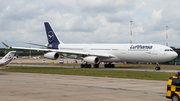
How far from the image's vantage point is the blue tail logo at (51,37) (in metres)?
61.0

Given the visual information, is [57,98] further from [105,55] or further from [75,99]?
[105,55]

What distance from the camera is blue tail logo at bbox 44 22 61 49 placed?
61.0m

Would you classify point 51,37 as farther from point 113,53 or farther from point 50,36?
point 113,53

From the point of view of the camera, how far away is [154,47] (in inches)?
1781

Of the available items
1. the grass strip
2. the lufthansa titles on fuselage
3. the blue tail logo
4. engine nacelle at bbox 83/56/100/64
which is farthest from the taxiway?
the blue tail logo

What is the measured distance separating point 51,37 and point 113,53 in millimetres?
18579

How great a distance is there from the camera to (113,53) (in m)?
50.2

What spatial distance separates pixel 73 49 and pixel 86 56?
615 centimetres

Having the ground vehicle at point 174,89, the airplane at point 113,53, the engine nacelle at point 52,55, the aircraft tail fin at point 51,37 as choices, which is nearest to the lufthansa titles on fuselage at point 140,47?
the airplane at point 113,53

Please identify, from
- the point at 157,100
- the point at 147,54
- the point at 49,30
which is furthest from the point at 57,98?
the point at 49,30

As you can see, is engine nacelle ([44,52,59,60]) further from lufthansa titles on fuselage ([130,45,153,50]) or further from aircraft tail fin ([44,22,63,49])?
lufthansa titles on fuselage ([130,45,153,50])

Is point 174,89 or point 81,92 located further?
point 81,92

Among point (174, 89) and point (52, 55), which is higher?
point (52, 55)

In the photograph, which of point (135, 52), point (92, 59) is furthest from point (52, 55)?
point (135, 52)
